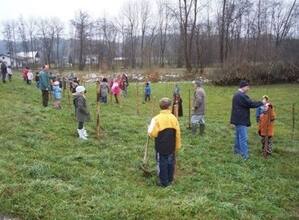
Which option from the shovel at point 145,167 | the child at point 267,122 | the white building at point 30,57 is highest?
the white building at point 30,57

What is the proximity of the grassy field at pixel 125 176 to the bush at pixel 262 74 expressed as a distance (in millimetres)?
27093

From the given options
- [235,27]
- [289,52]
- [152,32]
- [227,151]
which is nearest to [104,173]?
[227,151]

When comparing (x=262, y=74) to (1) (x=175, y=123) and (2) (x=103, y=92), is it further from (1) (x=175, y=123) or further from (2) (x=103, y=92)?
(1) (x=175, y=123)

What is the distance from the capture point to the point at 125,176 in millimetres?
9570

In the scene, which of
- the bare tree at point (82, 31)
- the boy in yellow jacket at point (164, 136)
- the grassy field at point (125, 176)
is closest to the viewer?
the grassy field at point (125, 176)

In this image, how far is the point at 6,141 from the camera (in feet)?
37.2

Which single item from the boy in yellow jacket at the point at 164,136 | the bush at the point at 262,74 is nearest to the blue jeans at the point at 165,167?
the boy in yellow jacket at the point at 164,136

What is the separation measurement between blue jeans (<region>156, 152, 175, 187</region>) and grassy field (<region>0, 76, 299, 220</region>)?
0.75 feet

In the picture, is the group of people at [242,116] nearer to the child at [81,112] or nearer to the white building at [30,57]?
the child at [81,112]

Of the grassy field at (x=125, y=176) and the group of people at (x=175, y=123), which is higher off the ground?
the group of people at (x=175, y=123)

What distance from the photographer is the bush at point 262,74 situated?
4284 cm

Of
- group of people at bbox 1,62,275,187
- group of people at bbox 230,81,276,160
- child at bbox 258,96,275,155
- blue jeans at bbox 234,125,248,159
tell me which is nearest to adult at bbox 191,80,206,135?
group of people at bbox 1,62,275,187

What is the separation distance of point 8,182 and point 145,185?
2738 mm

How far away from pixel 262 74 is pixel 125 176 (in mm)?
35588
